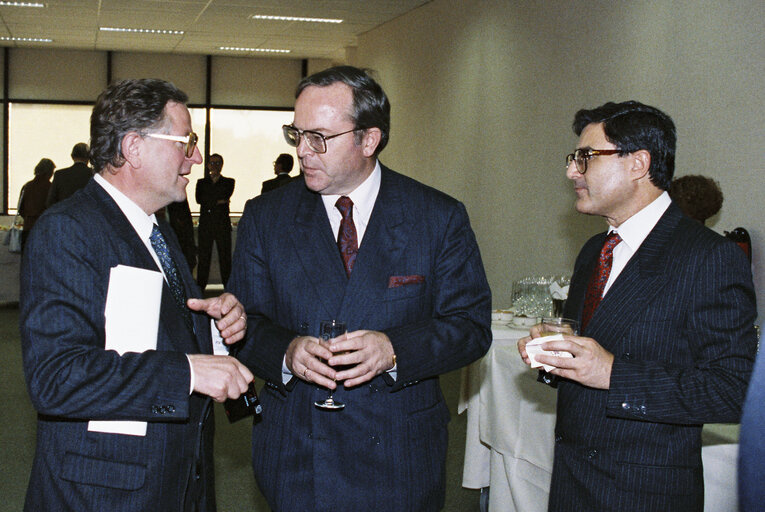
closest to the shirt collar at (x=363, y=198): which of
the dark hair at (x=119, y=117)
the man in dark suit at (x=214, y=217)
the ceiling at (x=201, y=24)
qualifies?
the dark hair at (x=119, y=117)

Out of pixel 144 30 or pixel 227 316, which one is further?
pixel 144 30

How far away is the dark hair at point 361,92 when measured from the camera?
226cm

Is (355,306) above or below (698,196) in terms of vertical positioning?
below

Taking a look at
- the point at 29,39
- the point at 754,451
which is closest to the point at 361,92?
the point at 754,451

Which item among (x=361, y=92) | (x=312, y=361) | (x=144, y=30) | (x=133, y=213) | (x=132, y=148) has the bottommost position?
(x=312, y=361)

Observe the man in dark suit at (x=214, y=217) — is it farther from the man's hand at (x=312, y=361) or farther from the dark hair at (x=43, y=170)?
the man's hand at (x=312, y=361)

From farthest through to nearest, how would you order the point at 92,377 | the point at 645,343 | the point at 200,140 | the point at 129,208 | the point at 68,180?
the point at 200,140
the point at 68,180
the point at 645,343
the point at 129,208
the point at 92,377

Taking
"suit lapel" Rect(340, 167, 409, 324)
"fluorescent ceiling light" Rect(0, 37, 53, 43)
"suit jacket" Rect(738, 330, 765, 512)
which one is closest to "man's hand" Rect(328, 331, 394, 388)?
"suit lapel" Rect(340, 167, 409, 324)

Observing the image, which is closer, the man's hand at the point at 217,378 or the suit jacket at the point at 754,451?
the suit jacket at the point at 754,451

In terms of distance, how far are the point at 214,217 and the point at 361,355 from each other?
31.9 ft

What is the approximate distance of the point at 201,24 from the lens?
39.8 ft

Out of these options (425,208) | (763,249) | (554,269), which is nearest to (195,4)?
(554,269)

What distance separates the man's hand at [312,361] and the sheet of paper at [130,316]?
371 mm

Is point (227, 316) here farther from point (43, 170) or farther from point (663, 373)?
point (43, 170)
